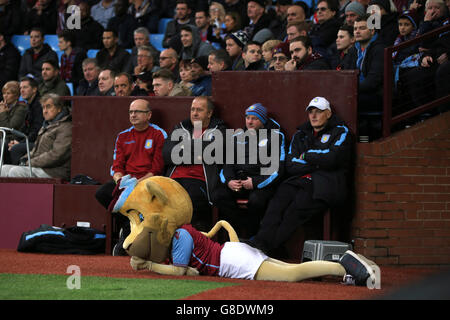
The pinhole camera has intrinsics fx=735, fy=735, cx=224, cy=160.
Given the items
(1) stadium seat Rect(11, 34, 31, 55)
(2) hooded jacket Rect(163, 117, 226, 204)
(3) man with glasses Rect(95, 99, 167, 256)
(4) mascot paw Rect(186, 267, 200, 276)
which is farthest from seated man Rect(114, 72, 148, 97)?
(1) stadium seat Rect(11, 34, 31, 55)

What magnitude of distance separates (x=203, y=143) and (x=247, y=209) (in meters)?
0.87

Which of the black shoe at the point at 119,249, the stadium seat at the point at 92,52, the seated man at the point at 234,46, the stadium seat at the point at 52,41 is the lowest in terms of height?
the black shoe at the point at 119,249

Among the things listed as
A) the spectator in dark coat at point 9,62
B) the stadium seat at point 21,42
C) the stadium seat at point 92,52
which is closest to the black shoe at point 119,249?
the stadium seat at point 92,52

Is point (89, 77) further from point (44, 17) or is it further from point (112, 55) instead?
point (44, 17)

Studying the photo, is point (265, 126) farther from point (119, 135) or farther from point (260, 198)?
point (119, 135)

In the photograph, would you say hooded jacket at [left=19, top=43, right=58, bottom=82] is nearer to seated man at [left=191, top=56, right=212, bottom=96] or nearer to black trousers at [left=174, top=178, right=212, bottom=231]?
seated man at [left=191, top=56, right=212, bottom=96]

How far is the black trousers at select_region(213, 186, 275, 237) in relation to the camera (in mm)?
7441

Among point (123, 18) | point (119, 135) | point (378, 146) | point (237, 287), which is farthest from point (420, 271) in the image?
point (123, 18)

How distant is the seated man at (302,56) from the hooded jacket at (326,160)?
1.18 m

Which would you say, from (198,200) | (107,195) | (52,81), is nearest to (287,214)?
(198,200)

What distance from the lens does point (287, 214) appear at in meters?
7.17

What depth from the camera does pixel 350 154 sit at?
24.1 ft

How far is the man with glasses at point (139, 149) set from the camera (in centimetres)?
831

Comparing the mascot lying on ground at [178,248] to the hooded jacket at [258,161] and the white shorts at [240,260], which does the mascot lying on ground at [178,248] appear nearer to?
the white shorts at [240,260]
